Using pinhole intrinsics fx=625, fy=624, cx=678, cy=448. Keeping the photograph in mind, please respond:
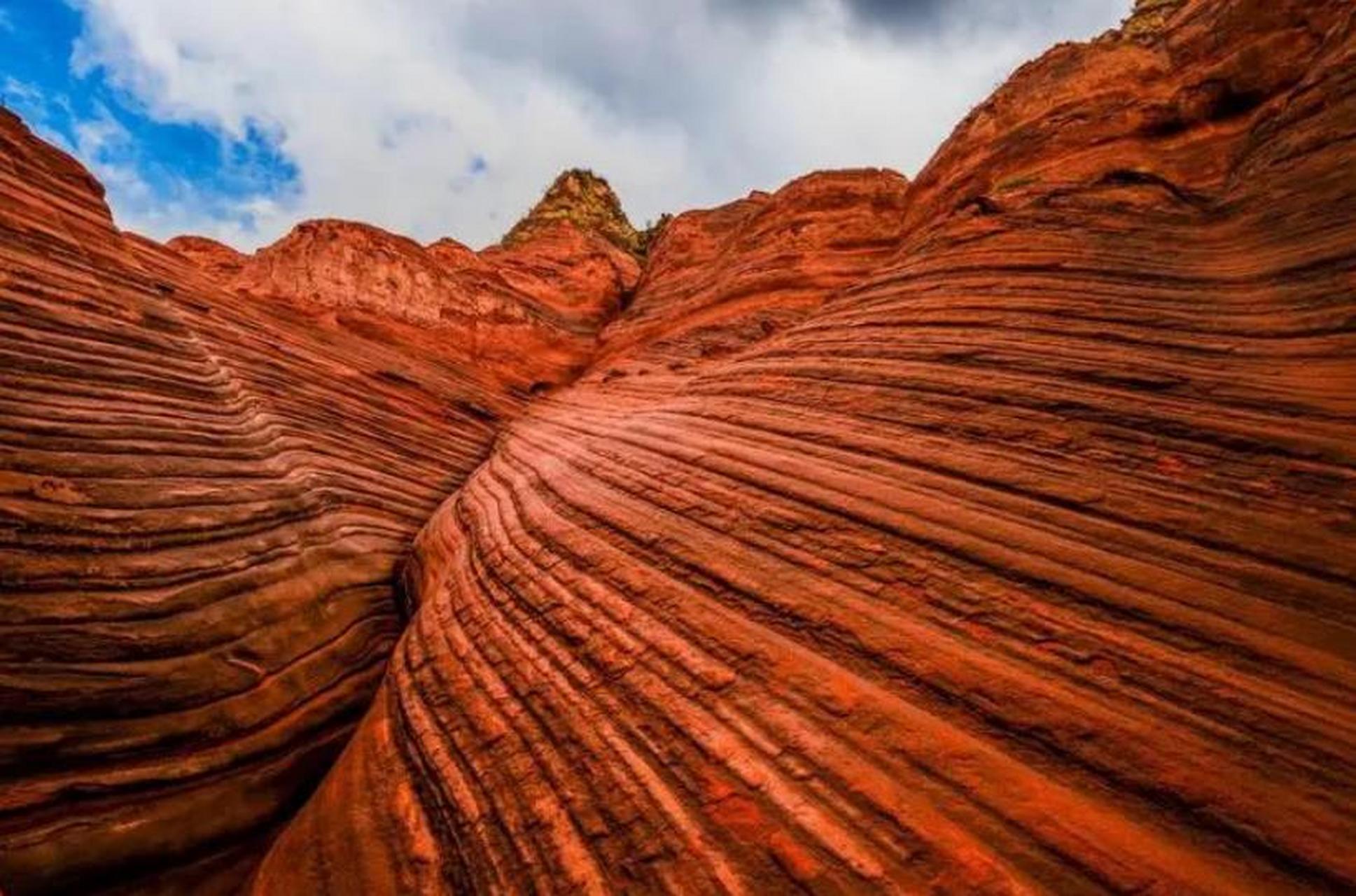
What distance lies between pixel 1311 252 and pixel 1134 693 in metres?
2.97

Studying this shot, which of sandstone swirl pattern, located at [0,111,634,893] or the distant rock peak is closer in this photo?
sandstone swirl pattern, located at [0,111,634,893]

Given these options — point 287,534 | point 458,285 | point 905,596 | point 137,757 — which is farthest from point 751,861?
point 458,285

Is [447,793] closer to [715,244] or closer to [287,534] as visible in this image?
[287,534]

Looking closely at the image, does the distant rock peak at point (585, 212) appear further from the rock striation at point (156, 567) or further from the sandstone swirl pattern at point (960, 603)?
Answer: the sandstone swirl pattern at point (960, 603)

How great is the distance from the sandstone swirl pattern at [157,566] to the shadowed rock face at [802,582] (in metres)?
0.02

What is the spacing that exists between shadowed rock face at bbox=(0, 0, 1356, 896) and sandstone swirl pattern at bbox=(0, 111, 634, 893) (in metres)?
0.02

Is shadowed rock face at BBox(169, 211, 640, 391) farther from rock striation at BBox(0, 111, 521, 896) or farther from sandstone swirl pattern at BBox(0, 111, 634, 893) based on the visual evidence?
rock striation at BBox(0, 111, 521, 896)

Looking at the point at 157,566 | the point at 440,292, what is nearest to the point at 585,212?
the point at 440,292

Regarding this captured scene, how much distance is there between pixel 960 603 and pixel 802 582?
0.62 metres

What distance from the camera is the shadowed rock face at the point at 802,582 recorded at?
1.85 metres

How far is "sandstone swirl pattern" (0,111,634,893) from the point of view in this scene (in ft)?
8.20

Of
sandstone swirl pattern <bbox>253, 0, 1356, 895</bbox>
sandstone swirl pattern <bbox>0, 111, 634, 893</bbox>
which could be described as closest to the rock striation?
sandstone swirl pattern <bbox>0, 111, 634, 893</bbox>

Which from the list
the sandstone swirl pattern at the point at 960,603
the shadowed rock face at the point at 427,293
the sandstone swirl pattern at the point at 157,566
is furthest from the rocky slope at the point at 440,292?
the sandstone swirl pattern at the point at 960,603

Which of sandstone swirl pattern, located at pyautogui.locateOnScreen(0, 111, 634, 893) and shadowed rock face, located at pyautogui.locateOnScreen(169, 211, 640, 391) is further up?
shadowed rock face, located at pyautogui.locateOnScreen(169, 211, 640, 391)
